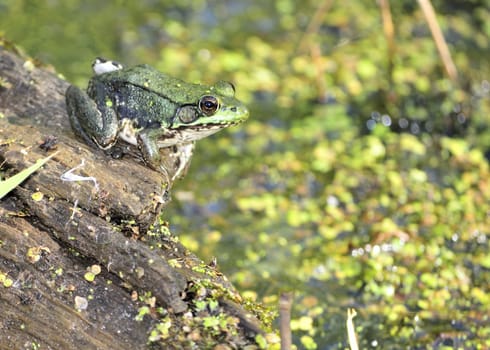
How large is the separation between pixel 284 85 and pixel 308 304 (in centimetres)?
282

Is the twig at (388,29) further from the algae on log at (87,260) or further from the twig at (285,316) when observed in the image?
the twig at (285,316)

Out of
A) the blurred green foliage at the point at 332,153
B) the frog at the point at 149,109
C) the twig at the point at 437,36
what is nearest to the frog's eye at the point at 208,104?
the frog at the point at 149,109

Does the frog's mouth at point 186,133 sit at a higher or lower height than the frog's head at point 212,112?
lower

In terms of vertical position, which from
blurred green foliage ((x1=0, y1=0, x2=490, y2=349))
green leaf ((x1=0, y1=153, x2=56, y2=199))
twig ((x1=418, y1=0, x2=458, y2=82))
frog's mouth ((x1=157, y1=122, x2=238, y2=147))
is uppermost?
green leaf ((x1=0, y1=153, x2=56, y2=199))

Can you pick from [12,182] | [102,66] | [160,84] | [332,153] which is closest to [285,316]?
[12,182]

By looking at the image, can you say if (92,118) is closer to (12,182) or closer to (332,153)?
(12,182)

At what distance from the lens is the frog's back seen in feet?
13.7

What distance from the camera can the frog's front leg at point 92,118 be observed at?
4.02 m

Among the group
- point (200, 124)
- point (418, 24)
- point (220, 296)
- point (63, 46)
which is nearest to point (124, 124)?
point (200, 124)

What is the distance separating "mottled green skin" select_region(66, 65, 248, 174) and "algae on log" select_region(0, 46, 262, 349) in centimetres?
37

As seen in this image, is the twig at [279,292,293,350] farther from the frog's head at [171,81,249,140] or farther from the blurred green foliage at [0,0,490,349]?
the blurred green foliage at [0,0,490,349]

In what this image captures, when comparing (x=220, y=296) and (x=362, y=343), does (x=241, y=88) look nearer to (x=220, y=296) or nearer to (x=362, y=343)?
(x=362, y=343)

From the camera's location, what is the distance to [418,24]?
7.94 metres

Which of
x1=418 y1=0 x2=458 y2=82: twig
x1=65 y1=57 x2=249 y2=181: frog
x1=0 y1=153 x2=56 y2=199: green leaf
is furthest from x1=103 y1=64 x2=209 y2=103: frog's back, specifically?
x1=418 y1=0 x2=458 y2=82: twig
